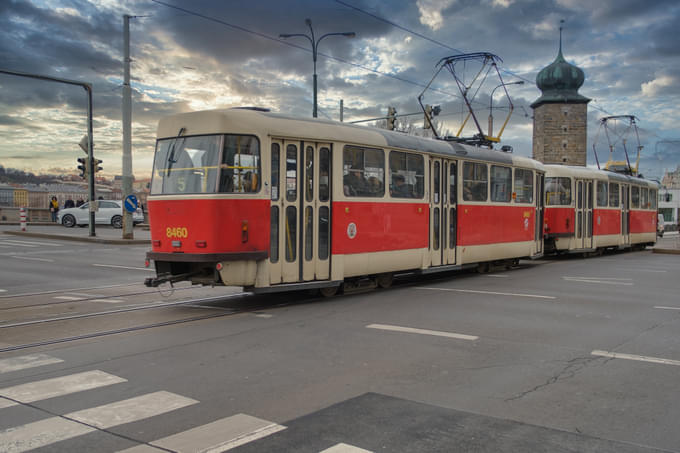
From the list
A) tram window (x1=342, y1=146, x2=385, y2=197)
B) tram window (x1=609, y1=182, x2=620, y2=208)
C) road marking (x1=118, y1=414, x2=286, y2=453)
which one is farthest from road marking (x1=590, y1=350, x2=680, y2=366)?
tram window (x1=609, y1=182, x2=620, y2=208)

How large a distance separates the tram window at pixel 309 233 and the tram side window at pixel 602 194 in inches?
650

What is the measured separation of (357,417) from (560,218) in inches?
729

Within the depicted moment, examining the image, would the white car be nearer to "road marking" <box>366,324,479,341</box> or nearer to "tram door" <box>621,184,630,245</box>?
"tram door" <box>621,184,630,245</box>

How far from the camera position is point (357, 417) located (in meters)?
4.67

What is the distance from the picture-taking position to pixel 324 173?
1054cm

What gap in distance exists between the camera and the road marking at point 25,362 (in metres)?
6.13

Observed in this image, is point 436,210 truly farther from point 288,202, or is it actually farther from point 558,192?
point 558,192

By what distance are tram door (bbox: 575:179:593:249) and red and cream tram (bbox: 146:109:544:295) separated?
10.4m

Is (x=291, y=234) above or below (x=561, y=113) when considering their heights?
below

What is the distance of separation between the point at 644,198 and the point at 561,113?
213 feet

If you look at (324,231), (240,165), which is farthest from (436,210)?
(240,165)

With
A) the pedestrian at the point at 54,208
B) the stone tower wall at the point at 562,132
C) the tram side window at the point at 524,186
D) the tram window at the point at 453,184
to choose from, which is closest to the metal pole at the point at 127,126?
the tram window at the point at 453,184

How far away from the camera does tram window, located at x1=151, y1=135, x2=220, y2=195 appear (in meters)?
9.34

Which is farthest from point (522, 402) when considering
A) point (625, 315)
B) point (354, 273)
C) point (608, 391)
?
point (354, 273)
